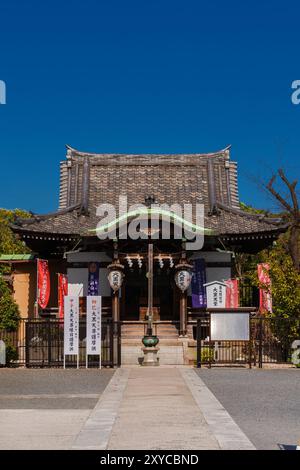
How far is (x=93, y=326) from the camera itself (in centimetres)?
2144

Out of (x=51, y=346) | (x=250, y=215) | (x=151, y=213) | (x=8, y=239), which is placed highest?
(x=8, y=239)

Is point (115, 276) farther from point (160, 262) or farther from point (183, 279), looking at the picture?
point (183, 279)

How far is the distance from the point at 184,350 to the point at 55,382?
360 inches

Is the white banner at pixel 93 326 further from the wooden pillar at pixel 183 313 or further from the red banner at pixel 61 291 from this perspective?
the red banner at pixel 61 291

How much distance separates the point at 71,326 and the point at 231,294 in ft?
29.4

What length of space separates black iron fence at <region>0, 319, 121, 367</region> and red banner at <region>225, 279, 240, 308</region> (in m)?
6.19

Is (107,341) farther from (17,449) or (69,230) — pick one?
(17,449)

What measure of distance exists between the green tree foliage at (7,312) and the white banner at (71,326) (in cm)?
311

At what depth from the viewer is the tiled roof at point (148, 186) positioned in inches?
1187

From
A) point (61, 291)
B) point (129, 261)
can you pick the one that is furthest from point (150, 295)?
point (61, 291)

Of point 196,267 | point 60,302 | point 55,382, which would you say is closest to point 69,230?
point 60,302

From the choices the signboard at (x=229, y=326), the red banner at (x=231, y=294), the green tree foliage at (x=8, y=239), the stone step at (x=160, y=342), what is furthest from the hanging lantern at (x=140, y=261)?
the green tree foliage at (x=8, y=239)
